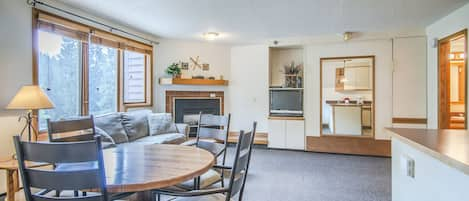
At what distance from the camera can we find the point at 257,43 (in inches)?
234

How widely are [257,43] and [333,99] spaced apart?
189cm

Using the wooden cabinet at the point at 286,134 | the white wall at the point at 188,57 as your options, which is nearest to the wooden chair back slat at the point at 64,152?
the white wall at the point at 188,57

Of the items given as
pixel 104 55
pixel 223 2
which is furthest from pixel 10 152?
pixel 223 2

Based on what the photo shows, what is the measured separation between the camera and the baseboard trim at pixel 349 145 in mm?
5211

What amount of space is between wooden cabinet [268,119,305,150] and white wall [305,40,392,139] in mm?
159

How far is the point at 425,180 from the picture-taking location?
134cm

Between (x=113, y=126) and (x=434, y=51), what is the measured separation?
16.4 ft

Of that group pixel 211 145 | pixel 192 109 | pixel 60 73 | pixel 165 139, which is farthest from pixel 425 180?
pixel 192 109

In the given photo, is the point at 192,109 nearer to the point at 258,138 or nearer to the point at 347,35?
the point at 258,138

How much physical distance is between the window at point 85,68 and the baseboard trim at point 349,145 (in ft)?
11.0

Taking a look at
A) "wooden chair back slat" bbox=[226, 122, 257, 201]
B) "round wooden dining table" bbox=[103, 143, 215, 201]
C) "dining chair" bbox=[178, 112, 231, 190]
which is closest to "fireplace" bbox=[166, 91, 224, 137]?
"dining chair" bbox=[178, 112, 231, 190]

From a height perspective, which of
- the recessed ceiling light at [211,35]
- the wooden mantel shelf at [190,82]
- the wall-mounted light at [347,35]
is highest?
the recessed ceiling light at [211,35]

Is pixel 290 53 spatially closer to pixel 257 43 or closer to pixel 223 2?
pixel 257 43

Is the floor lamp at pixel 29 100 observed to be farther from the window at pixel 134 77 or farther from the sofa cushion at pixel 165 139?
the window at pixel 134 77
